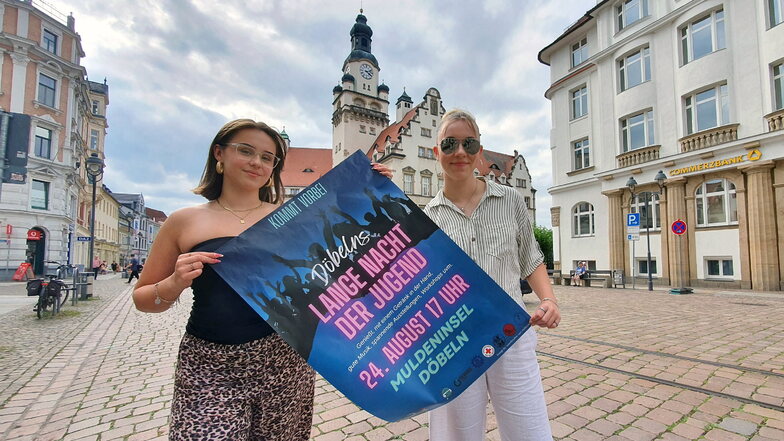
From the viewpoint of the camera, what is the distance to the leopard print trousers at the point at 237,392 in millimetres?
1436

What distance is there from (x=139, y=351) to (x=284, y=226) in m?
5.89

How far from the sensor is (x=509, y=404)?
1.69 meters

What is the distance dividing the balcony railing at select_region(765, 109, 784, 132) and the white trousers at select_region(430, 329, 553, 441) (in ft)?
63.1

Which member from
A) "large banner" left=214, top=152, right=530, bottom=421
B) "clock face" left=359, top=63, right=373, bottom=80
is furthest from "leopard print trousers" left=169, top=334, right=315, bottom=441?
"clock face" left=359, top=63, right=373, bottom=80

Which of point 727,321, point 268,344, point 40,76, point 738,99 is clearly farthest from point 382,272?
point 40,76

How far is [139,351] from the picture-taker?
5.73 metres

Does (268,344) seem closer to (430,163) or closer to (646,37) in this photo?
(646,37)

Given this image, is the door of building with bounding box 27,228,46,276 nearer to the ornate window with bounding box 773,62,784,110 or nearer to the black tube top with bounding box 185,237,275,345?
the black tube top with bounding box 185,237,275,345

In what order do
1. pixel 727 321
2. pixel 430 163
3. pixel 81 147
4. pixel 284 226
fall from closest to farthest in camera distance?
pixel 284 226
pixel 727 321
pixel 81 147
pixel 430 163

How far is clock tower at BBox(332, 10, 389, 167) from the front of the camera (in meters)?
50.5

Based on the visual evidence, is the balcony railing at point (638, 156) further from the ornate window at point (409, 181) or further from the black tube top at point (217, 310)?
the ornate window at point (409, 181)

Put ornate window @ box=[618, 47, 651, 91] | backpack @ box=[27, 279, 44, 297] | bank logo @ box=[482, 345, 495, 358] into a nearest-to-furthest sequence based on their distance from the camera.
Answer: bank logo @ box=[482, 345, 495, 358] → backpack @ box=[27, 279, 44, 297] → ornate window @ box=[618, 47, 651, 91]

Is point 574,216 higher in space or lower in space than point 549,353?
higher

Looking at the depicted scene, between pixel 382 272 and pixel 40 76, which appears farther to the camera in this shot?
pixel 40 76
